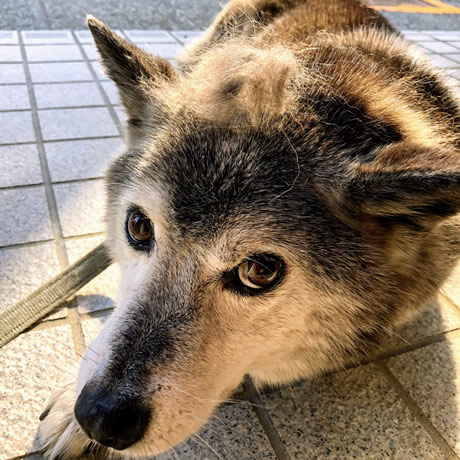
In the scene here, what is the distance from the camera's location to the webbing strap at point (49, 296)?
213cm

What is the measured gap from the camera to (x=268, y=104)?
1670mm

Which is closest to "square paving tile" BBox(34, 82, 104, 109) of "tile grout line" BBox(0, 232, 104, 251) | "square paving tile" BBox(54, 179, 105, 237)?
"square paving tile" BBox(54, 179, 105, 237)

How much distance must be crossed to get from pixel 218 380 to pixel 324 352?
0.52 meters

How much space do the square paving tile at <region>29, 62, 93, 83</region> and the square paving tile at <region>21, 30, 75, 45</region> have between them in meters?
0.85

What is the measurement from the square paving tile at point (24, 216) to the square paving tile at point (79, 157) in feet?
0.90

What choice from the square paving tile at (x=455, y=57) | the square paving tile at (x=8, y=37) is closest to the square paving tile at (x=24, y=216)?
the square paving tile at (x=8, y=37)

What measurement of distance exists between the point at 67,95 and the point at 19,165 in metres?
1.41

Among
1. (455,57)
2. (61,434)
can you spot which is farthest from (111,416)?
(455,57)

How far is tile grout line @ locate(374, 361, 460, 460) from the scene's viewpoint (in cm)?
191

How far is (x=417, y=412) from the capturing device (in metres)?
2.04

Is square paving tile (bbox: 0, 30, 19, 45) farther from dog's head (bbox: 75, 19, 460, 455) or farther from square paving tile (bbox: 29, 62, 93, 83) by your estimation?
dog's head (bbox: 75, 19, 460, 455)

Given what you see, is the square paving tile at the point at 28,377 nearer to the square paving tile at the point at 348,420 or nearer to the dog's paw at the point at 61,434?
the dog's paw at the point at 61,434

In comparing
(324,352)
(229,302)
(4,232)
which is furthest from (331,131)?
(4,232)

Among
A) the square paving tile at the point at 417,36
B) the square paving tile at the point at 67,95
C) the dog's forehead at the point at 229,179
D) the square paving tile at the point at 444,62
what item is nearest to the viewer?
the dog's forehead at the point at 229,179
